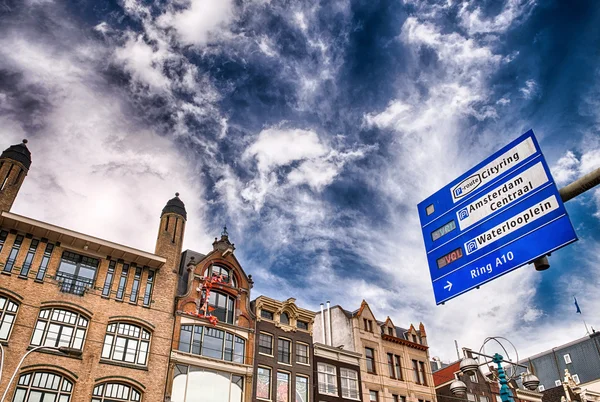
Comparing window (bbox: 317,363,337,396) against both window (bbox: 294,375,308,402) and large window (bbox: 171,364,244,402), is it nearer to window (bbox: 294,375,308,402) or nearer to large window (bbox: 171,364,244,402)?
window (bbox: 294,375,308,402)

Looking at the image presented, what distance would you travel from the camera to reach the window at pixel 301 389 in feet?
122

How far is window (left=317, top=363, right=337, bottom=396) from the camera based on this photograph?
3916 centimetres

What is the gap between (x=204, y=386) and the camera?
1292 inches

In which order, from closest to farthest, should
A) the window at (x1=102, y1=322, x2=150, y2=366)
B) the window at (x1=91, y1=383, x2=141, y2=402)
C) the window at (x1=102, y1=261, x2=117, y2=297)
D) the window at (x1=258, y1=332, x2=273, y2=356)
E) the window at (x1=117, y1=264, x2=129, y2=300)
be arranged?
the window at (x1=91, y1=383, x2=141, y2=402), the window at (x1=102, y1=322, x2=150, y2=366), the window at (x1=102, y1=261, x2=117, y2=297), the window at (x1=117, y1=264, x2=129, y2=300), the window at (x1=258, y1=332, x2=273, y2=356)

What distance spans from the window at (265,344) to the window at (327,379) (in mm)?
4855

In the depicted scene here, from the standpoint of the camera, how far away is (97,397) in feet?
94.8

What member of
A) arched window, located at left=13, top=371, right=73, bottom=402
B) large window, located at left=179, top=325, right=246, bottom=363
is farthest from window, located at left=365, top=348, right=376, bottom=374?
arched window, located at left=13, top=371, right=73, bottom=402

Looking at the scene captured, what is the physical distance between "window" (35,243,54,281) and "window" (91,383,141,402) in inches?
311

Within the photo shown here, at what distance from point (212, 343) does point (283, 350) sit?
648 cm

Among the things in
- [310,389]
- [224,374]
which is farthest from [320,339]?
[224,374]

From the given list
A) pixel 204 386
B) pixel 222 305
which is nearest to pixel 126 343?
pixel 204 386

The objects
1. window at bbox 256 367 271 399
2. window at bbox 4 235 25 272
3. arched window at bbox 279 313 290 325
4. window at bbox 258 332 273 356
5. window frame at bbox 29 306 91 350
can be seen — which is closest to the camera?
window frame at bbox 29 306 91 350

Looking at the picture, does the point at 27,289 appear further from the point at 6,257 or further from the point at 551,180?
the point at 551,180

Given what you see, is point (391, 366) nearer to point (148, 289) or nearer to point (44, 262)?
point (148, 289)
